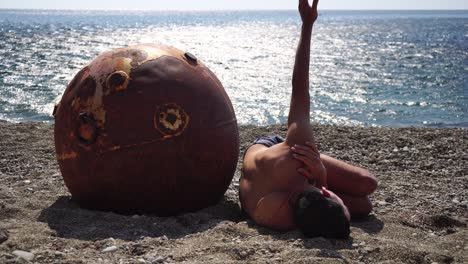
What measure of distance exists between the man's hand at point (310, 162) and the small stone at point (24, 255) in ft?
6.67

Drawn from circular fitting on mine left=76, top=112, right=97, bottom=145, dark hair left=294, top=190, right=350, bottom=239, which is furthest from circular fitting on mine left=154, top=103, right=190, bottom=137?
dark hair left=294, top=190, right=350, bottom=239

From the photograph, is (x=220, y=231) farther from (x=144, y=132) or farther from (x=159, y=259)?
(x=144, y=132)

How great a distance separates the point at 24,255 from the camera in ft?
13.1

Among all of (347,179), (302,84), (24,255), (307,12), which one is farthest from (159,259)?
(307,12)

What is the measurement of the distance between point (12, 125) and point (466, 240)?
8.37m

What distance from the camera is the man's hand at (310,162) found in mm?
4742

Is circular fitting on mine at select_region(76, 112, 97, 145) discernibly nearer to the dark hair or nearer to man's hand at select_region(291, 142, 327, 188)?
man's hand at select_region(291, 142, 327, 188)

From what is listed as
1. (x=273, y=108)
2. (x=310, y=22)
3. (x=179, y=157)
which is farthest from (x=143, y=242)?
(x=273, y=108)

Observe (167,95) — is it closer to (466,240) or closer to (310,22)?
(310,22)

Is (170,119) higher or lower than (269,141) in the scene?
higher

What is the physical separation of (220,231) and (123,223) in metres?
0.77

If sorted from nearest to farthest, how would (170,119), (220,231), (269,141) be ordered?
1. (220,231)
2. (170,119)
3. (269,141)

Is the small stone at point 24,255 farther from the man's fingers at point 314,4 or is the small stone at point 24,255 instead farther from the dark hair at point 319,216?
the man's fingers at point 314,4

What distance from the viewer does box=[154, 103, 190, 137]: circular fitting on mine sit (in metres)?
4.80
